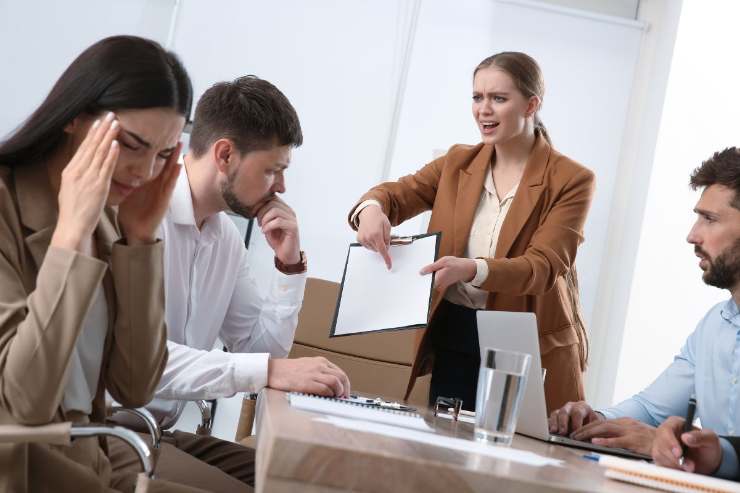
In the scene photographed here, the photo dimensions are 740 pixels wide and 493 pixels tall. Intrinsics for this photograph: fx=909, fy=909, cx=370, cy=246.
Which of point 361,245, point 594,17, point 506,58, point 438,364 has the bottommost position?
point 438,364

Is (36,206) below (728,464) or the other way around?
the other way around

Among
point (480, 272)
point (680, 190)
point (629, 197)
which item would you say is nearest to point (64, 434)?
point (480, 272)

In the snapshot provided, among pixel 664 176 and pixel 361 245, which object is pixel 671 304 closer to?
pixel 664 176

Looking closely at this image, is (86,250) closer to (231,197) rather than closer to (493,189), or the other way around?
(231,197)

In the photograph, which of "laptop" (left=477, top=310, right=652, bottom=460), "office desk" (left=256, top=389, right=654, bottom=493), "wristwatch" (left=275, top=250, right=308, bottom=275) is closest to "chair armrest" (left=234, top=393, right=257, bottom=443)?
"wristwatch" (left=275, top=250, right=308, bottom=275)

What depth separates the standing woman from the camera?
1243 mm

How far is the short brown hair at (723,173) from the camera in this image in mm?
2197

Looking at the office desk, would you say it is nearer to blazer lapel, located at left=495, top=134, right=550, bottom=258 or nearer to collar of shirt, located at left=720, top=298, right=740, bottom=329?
collar of shirt, located at left=720, top=298, right=740, bottom=329

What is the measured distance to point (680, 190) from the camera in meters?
4.91

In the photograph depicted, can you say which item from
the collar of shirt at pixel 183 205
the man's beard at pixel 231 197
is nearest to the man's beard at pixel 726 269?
the man's beard at pixel 231 197

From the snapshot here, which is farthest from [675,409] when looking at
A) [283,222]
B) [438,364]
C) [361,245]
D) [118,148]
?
[118,148]

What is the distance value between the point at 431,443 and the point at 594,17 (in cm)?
467

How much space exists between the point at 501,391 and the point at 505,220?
51.4 inches

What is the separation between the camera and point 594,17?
5.33m
